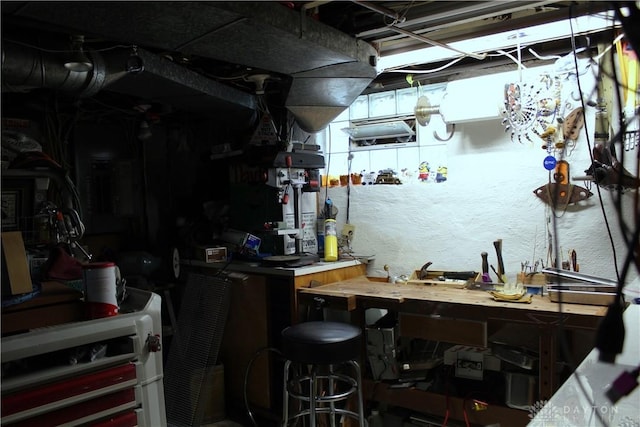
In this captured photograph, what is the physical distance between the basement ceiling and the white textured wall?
494mm

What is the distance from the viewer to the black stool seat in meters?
1.92

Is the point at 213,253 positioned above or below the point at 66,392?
above

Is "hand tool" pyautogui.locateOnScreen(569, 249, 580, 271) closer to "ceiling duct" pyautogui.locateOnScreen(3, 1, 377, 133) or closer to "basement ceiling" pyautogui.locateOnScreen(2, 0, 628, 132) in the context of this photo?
"basement ceiling" pyautogui.locateOnScreen(2, 0, 628, 132)

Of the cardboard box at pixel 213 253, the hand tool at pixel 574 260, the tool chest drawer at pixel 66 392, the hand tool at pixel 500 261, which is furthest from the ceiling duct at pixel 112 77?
the hand tool at pixel 574 260

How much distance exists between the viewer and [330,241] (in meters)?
2.89

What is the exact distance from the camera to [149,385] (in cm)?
170

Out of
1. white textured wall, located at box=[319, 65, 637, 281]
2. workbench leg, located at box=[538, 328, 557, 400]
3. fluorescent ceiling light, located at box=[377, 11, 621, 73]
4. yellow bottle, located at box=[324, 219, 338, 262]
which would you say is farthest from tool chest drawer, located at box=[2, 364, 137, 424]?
fluorescent ceiling light, located at box=[377, 11, 621, 73]

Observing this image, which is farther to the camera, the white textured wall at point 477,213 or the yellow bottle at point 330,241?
the yellow bottle at point 330,241

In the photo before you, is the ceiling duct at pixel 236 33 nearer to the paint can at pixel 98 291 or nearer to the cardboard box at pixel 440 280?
the paint can at pixel 98 291

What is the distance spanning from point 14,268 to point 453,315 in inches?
67.1

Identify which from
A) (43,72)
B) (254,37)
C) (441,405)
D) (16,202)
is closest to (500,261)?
(441,405)

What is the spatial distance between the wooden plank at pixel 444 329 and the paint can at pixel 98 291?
4.30 feet

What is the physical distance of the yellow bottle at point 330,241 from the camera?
9.43 ft

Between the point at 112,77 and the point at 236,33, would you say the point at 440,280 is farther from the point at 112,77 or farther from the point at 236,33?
the point at 112,77
